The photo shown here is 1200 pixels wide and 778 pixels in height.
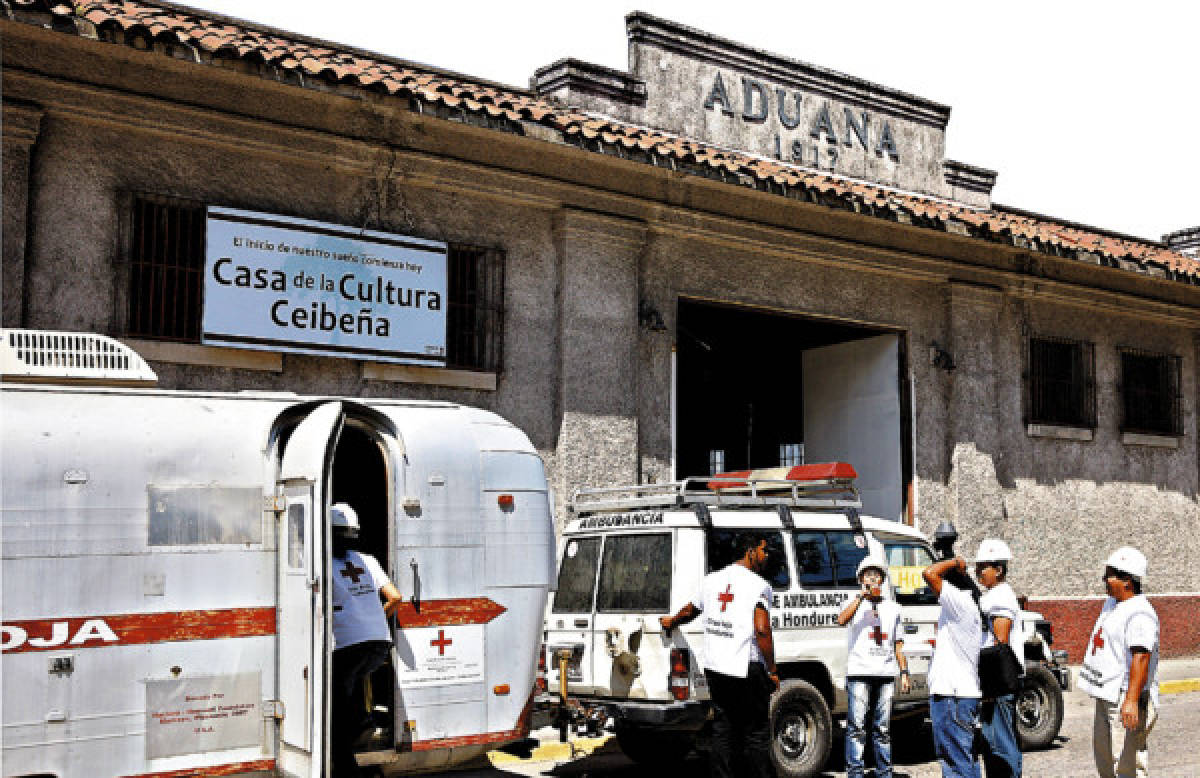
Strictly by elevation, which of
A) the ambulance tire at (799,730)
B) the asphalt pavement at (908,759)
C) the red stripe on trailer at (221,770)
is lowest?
the asphalt pavement at (908,759)

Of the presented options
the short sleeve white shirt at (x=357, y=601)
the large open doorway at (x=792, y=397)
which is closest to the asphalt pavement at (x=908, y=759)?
the short sleeve white shirt at (x=357, y=601)

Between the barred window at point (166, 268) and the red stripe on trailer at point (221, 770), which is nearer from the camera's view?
the red stripe on trailer at point (221, 770)

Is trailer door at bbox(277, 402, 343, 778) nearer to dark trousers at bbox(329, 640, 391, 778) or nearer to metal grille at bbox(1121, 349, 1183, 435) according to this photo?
dark trousers at bbox(329, 640, 391, 778)

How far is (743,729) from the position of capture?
334 inches

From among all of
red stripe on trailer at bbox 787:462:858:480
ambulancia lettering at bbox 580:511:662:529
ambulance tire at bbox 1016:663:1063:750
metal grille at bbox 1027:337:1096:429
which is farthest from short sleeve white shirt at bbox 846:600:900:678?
metal grille at bbox 1027:337:1096:429

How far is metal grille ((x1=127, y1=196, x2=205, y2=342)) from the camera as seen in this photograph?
37.2 feet

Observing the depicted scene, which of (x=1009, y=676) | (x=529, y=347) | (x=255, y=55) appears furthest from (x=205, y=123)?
(x=1009, y=676)

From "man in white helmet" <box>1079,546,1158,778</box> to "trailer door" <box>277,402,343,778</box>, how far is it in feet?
14.7

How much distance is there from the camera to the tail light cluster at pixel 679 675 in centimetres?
943

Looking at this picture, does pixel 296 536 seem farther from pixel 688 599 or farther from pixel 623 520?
pixel 623 520

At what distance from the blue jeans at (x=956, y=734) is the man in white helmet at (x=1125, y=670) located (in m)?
0.85

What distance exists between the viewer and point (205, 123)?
1162 cm

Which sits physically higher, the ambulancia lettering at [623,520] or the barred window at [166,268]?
the barred window at [166,268]

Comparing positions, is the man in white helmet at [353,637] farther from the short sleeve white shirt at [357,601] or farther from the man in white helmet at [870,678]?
the man in white helmet at [870,678]
